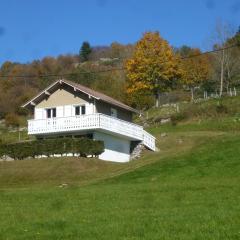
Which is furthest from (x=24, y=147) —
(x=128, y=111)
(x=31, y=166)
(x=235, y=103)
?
(x=235, y=103)

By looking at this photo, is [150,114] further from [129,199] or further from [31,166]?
[129,199]

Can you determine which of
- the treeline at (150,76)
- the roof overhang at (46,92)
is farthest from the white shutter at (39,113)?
the treeline at (150,76)

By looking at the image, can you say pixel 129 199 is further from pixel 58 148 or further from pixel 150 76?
pixel 150 76

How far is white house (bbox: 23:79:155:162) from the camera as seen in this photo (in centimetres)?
5112

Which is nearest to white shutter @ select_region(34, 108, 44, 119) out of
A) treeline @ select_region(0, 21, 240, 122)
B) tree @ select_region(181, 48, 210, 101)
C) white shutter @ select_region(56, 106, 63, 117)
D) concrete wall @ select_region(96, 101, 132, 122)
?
white shutter @ select_region(56, 106, 63, 117)

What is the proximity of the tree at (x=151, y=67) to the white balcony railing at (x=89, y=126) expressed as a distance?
34.4 metres

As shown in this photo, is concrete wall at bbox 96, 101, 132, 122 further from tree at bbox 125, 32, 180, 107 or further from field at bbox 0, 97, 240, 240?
tree at bbox 125, 32, 180, 107

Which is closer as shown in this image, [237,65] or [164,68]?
[164,68]

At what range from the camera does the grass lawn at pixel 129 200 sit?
16.5 m

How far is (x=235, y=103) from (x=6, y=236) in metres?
59.2

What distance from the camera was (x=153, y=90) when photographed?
3602 inches

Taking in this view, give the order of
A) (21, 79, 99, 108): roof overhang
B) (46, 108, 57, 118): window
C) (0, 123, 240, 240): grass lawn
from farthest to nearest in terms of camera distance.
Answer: (46, 108, 57, 118): window
(21, 79, 99, 108): roof overhang
(0, 123, 240, 240): grass lawn

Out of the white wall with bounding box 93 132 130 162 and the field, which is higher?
the white wall with bounding box 93 132 130 162

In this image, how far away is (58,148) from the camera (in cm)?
4772
